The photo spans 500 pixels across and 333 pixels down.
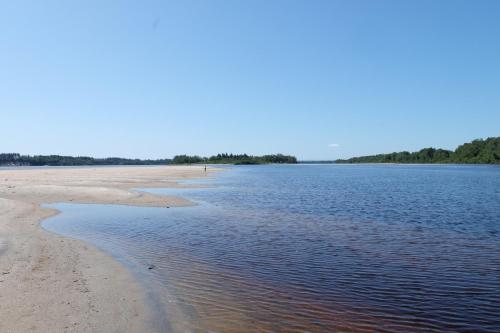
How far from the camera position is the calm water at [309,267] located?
766cm

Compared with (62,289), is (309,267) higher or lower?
lower

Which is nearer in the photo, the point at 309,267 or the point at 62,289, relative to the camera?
the point at 62,289

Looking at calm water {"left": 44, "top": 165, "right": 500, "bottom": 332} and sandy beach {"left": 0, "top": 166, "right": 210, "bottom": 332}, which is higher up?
sandy beach {"left": 0, "top": 166, "right": 210, "bottom": 332}

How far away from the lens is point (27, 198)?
28016mm

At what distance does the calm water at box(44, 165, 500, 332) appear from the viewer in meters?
7.66

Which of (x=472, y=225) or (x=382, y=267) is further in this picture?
(x=472, y=225)

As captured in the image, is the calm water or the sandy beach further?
the calm water

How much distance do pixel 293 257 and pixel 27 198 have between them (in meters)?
22.9

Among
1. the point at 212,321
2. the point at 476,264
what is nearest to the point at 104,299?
the point at 212,321

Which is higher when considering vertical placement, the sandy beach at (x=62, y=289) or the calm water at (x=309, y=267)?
the sandy beach at (x=62, y=289)

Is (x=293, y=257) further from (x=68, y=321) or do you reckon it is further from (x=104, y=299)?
(x=68, y=321)

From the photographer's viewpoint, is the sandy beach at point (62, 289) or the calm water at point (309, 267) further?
the calm water at point (309, 267)

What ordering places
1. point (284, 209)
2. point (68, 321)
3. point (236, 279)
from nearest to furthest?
1. point (68, 321)
2. point (236, 279)
3. point (284, 209)

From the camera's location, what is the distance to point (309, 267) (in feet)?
37.0
